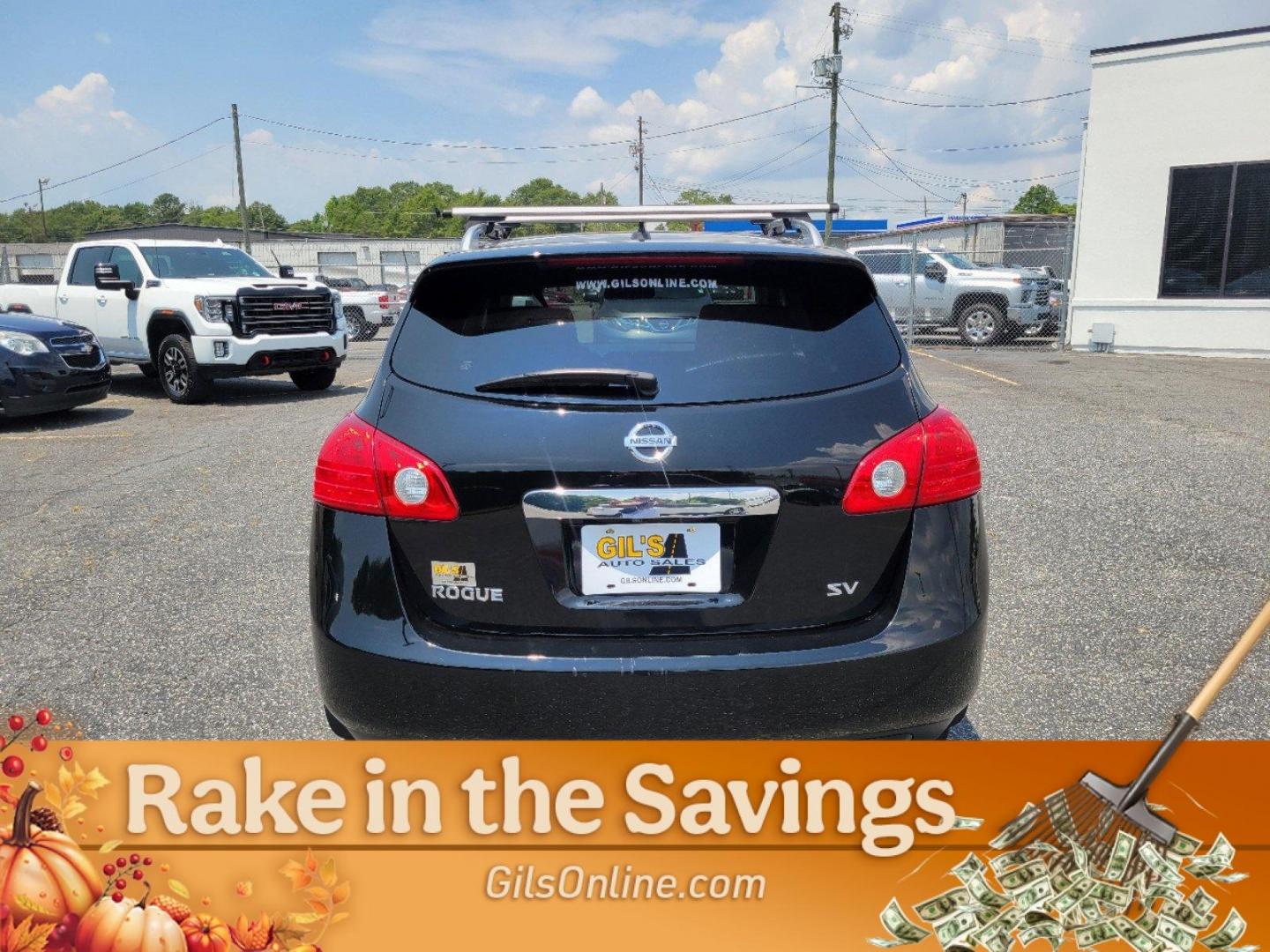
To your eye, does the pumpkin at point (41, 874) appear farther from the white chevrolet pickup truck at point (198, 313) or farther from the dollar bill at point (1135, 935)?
the white chevrolet pickup truck at point (198, 313)

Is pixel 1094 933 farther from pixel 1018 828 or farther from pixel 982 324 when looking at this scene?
pixel 982 324

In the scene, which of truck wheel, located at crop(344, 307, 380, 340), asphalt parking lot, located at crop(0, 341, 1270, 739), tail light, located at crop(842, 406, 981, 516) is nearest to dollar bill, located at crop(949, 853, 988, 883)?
tail light, located at crop(842, 406, 981, 516)

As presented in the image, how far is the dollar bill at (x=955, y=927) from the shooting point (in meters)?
2.11

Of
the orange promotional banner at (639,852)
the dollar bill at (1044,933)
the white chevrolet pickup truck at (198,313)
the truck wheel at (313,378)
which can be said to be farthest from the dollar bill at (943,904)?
the truck wheel at (313,378)

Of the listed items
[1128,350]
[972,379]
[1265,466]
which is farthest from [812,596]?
[1128,350]

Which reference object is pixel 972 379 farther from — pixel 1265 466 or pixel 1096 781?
pixel 1096 781

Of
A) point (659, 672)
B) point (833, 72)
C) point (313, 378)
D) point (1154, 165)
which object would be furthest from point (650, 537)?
point (833, 72)

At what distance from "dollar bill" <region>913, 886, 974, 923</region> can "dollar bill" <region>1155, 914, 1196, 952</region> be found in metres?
0.38

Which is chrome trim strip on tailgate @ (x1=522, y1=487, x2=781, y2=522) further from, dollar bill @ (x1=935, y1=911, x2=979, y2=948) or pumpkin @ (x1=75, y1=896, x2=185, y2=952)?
pumpkin @ (x1=75, y1=896, x2=185, y2=952)

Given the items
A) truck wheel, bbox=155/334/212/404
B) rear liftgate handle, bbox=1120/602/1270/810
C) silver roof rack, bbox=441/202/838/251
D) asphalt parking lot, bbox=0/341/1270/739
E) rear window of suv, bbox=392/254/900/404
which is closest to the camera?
rear liftgate handle, bbox=1120/602/1270/810

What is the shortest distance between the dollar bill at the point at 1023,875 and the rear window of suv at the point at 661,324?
1.15 meters

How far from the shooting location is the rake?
203cm

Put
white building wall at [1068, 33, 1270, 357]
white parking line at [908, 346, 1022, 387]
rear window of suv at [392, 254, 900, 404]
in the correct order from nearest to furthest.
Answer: rear window of suv at [392, 254, 900, 404]
white parking line at [908, 346, 1022, 387]
white building wall at [1068, 33, 1270, 357]

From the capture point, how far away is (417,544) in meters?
2.32
